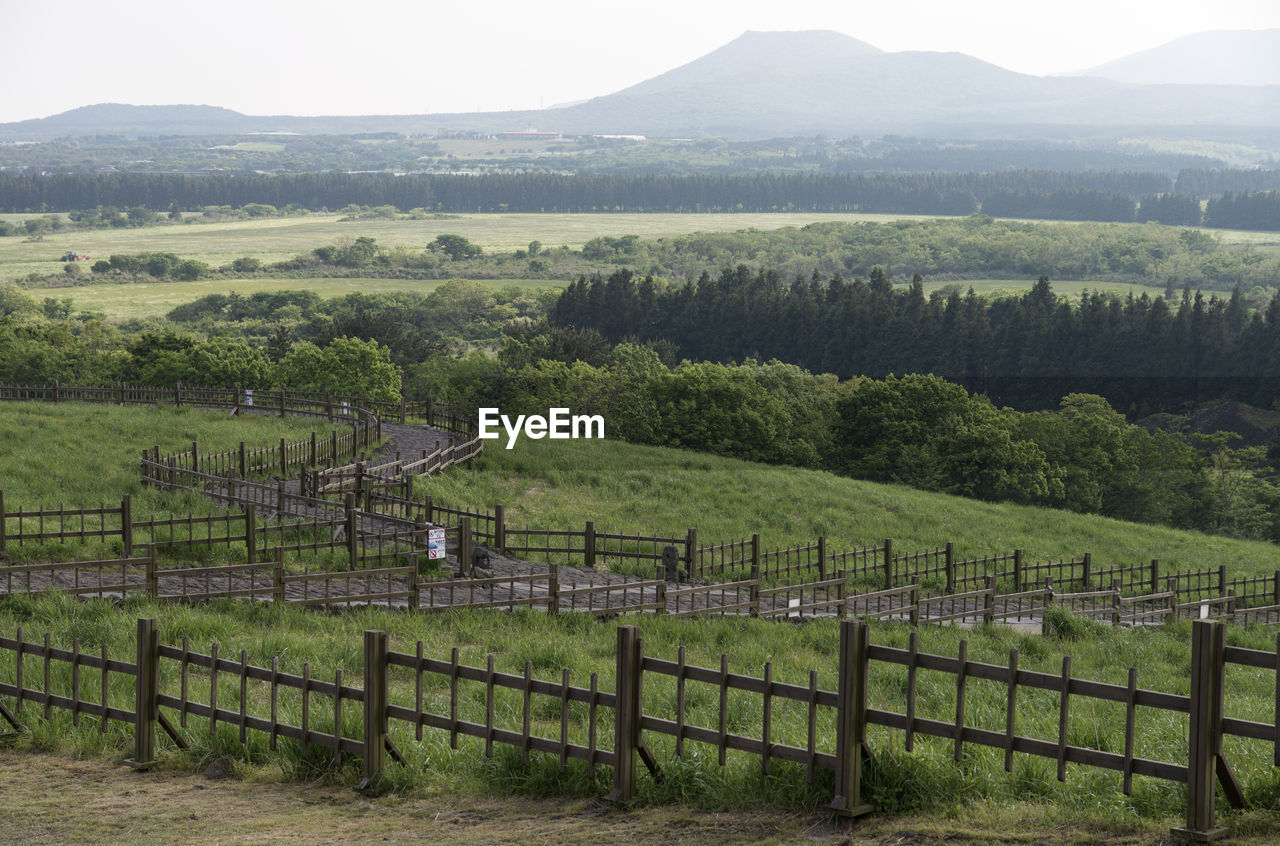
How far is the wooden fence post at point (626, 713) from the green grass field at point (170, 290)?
15678 cm

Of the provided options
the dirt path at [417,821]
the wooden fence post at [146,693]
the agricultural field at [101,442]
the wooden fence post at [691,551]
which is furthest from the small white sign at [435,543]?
the dirt path at [417,821]

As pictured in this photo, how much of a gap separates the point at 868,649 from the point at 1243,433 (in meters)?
103

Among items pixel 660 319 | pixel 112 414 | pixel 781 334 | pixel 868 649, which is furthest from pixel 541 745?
pixel 660 319

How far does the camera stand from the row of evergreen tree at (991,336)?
361 feet

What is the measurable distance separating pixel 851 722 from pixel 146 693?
225 inches

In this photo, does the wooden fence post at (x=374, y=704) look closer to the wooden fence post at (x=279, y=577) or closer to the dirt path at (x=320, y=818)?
the dirt path at (x=320, y=818)

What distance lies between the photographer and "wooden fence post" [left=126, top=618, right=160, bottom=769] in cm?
972

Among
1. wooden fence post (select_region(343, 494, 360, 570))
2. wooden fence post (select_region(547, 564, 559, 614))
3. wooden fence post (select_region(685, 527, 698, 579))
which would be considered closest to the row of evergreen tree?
wooden fence post (select_region(685, 527, 698, 579))

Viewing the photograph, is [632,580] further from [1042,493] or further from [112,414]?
[1042,493]

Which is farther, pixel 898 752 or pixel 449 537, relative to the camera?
pixel 449 537

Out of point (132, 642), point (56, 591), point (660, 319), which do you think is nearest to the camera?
point (132, 642)

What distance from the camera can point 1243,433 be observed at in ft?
324

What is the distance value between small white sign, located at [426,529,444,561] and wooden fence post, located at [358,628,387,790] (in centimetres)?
1109

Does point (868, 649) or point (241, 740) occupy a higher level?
point (868, 649)
